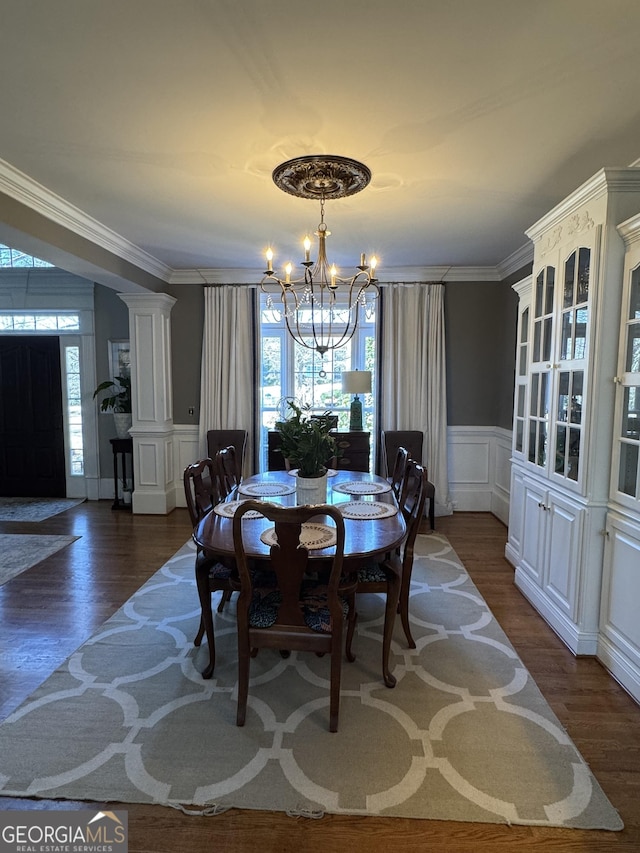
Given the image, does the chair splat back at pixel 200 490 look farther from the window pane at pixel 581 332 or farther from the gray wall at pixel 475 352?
the gray wall at pixel 475 352

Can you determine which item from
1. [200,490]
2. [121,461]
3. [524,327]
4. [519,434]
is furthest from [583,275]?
[121,461]

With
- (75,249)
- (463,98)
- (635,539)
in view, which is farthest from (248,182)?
(635,539)

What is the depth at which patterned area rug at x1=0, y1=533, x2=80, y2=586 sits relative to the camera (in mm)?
3834

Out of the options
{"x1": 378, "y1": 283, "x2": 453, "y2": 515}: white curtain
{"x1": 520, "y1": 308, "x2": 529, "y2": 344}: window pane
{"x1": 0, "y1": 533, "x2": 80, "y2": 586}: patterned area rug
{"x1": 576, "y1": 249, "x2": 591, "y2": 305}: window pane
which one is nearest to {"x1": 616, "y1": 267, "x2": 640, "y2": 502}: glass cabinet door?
{"x1": 576, "y1": 249, "x2": 591, "y2": 305}: window pane

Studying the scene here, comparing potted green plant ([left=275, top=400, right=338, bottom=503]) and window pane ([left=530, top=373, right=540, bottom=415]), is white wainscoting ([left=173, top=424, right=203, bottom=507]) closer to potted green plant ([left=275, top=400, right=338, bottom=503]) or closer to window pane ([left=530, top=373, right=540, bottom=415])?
potted green plant ([left=275, top=400, right=338, bottom=503])

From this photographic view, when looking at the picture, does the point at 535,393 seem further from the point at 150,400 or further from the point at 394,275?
the point at 150,400

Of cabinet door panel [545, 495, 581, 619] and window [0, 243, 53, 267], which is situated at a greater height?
window [0, 243, 53, 267]

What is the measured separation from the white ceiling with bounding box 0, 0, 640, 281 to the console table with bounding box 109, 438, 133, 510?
2695 millimetres

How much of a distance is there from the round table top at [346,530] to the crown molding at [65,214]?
90.3 inches

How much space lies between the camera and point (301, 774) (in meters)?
1.84

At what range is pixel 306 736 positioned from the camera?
2029mm

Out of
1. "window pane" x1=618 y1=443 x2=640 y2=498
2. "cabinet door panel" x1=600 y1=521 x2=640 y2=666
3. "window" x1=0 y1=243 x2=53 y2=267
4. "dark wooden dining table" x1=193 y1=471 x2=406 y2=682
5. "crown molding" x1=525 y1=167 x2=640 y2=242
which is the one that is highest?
"window" x1=0 y1=243 x2=53 y2=267

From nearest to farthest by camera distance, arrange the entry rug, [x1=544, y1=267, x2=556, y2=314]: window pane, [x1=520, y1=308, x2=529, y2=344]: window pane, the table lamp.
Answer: the entry rug → [x1=544, y1=267, x2=556, y2=314]: window pane → [x1=520, y1=308, x2=529, y2=344]: window pane → the table lamp

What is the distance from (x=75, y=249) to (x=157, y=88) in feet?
6.64
